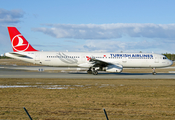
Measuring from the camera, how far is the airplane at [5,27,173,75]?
33344 mm

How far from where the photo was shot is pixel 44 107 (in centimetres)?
1098

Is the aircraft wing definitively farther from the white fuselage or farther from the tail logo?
the tail logo

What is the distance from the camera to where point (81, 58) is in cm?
3466

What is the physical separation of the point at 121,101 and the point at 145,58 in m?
24.6

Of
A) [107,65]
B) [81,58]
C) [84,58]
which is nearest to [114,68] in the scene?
[107,65]

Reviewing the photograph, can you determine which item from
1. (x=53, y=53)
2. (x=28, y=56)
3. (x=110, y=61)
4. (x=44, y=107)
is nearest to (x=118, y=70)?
(x=110, y=61)

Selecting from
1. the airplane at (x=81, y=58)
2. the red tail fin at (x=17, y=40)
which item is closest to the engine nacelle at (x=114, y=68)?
the airplane at (x=81, y=58)

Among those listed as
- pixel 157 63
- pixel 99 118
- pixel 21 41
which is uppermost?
pixel 21 41

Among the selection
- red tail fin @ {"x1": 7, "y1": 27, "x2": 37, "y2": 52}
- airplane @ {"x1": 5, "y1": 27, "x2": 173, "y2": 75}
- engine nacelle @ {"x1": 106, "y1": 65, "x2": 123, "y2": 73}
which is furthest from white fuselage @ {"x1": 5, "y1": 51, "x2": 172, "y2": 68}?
engine nacelle @ {"x1": 106, "y1": 65, "x2": 123, "y2": 73}

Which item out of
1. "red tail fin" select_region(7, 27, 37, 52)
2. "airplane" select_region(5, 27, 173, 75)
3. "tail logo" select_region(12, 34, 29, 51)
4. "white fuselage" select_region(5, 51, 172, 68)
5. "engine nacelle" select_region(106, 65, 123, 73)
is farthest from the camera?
"tail logo" select_region(12, 34, 29, 51)

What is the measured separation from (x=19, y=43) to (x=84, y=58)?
11.7 m

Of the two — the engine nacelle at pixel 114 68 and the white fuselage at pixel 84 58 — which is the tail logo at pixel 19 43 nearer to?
the white fuselage at pixel 84 58

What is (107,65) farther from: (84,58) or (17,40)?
(17,40)

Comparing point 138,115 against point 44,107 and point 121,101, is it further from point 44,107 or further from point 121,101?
point 44,107
